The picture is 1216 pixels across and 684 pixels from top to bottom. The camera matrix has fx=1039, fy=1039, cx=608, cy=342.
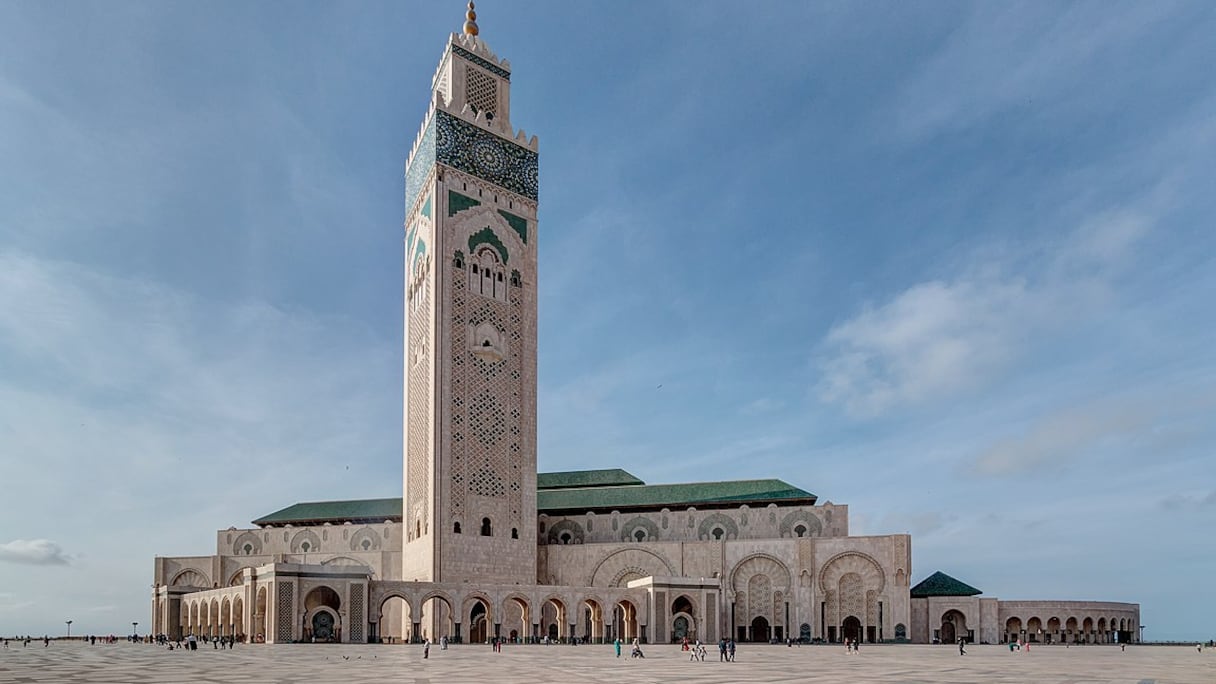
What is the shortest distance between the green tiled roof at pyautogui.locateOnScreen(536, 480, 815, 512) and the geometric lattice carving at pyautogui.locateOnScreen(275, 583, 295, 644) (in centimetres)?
1495

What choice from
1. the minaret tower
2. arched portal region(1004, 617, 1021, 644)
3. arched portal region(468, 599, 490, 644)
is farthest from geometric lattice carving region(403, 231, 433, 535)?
arched portal region(1004, 617, 1021, 644)

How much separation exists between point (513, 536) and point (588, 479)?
1098 centimetres

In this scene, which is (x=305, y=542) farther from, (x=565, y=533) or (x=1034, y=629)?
(x=1034, y=629)

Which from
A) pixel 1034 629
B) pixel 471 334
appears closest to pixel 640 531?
pixel 471 334

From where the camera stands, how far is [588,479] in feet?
174

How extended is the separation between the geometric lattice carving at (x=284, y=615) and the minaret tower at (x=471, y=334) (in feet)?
19.7

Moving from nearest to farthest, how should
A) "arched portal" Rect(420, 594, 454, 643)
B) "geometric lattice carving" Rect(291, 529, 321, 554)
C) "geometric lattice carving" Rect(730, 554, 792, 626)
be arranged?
"arched portal" Rect(420, 594, 454, 643) → "geometric lattice carving" Rect(730, 554, 792, 626) → "geometric lattice carving" Rect(291, 529, 321, 554)

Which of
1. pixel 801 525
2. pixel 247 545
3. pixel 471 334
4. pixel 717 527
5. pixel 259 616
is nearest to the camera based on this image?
pixel 259 616

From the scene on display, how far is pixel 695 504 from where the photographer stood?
46969 millimetres

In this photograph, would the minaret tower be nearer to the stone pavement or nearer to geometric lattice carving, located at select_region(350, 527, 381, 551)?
geometric lattice carving, located at select_region(350, 527, 381, 551)

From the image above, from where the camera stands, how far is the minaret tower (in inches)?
1617

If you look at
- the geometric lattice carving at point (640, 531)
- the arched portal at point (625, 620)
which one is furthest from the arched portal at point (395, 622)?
the geometric lattice carving at point (640, 531)

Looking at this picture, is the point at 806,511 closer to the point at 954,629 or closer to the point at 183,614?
the point at 954,629

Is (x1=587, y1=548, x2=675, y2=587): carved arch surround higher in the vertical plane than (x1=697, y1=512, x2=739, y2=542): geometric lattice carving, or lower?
lower
